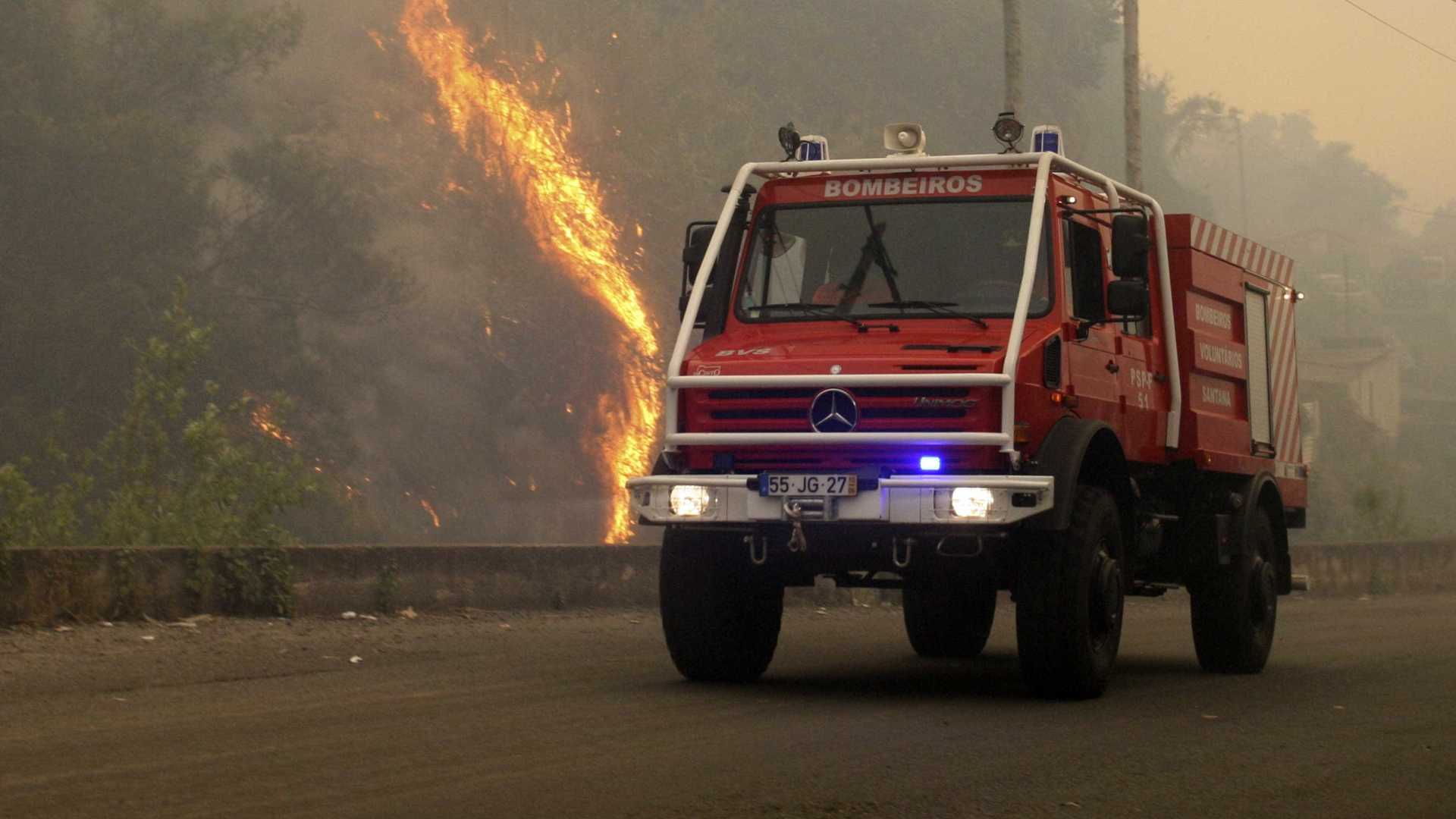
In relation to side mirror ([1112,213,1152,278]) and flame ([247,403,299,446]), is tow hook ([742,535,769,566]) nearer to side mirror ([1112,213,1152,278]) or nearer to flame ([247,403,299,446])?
side mirror ([1112,213,1152,278])

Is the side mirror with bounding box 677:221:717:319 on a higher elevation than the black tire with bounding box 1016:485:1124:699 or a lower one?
higher

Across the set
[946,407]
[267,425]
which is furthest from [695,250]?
[267,425]

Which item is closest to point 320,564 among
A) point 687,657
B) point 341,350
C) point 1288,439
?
point 687,657

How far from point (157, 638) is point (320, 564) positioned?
2.00 metres

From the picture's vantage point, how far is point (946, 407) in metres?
9.58

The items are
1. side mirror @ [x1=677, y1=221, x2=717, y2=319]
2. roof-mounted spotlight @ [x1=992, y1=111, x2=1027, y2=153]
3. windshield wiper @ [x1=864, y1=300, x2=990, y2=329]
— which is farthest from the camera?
side mirror @ [x1=677, y1=221, x2=717, y2=319]

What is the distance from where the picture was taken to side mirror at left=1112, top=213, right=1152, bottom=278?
10.4 metres

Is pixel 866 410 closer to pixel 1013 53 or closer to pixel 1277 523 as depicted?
pixel 1277 523

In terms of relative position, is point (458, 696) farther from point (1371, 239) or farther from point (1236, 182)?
point (1236, 182)


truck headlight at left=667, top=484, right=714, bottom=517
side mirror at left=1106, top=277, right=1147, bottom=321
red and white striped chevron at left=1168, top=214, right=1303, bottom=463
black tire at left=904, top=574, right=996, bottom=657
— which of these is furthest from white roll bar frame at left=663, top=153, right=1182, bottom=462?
black tire at left=904, top=574, right=996, bottom=657

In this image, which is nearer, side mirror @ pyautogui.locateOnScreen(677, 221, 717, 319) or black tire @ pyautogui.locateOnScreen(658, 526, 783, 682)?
black tire @ pyautogui.locateOnScreen(658, 526, 783, 682)

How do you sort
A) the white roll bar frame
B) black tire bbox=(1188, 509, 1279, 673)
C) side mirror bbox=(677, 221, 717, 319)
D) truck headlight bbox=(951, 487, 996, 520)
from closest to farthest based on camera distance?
truck headlight bbox=(951, 487, 996, 520), the white roll bar frame, side mirror bbox=(677, 221, 717, 319), black tire bbox=(1188, 509, 1279, 673)

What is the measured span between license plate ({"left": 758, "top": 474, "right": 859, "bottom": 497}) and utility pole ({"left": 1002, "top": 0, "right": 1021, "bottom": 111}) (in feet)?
49.2

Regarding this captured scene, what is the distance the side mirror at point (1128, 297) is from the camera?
10.4 m
